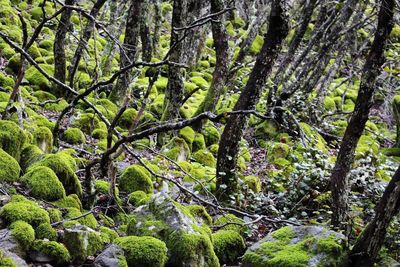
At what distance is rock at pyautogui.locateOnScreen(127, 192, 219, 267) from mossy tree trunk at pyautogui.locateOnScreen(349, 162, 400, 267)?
1.39m

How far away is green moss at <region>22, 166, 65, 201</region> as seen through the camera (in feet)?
15.4

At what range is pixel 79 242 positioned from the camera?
151 inches

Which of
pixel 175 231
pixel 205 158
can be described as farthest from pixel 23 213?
pixel 205 158

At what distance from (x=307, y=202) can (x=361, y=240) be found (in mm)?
2697

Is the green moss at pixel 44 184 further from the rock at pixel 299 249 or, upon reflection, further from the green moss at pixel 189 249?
the rock at pixel 299 249

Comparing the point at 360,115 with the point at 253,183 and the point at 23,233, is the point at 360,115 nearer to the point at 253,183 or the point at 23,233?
the point at 253,183

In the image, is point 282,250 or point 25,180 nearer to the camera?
point 282,250

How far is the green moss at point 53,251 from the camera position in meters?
3.66

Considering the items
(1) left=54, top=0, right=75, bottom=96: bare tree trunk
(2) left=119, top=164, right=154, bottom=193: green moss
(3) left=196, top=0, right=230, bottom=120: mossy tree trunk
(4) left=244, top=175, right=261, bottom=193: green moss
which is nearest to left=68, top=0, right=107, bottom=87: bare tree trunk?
(1) left=54, top=0, right=75, bottom=96: bare tree trunk

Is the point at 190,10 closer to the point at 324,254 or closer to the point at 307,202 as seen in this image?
the point at 307,202

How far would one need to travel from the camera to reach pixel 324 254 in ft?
13.3

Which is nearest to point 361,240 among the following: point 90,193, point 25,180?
point 90,193

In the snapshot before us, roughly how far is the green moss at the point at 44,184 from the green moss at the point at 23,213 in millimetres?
621

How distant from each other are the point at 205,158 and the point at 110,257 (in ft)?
16.6
